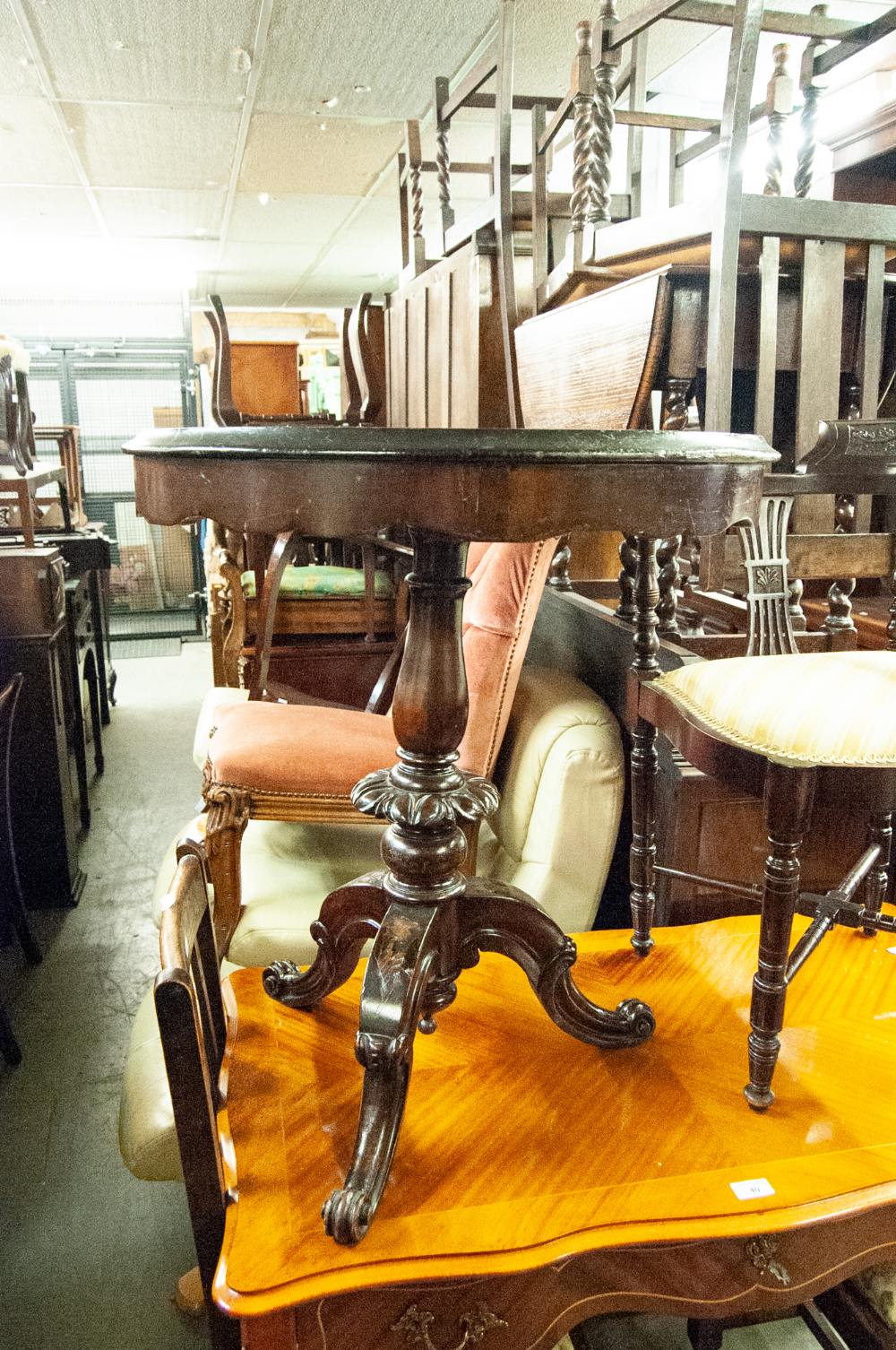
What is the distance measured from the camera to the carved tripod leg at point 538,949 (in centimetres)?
→ 121

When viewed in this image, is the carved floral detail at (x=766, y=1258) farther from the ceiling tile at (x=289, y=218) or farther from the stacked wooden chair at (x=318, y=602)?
the ceiling tile at (x=289, y=218)

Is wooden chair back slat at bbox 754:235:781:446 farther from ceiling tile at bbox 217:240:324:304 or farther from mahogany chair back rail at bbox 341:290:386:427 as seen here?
ceiling tile at bbox 217:240:324:304

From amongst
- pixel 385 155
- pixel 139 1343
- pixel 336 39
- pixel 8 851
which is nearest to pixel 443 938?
pixel 139 1343

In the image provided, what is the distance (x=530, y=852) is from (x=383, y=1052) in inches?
34.5

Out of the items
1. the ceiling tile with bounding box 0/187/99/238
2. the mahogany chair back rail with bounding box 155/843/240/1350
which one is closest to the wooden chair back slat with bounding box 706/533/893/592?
the mahogany chair back rail with bounding box 155/843/240/1350

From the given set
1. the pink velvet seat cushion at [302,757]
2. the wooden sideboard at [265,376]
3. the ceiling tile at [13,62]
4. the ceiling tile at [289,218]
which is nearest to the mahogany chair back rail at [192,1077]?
the pink velvet seat cushion at [302,757]

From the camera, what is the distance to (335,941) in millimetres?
1288

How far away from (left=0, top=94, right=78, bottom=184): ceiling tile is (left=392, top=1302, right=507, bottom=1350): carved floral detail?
5.02 meters

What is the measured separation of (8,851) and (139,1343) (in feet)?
4.59

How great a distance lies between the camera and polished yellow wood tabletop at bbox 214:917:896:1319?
0.96 metres

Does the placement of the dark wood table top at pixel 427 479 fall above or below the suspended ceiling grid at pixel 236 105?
below

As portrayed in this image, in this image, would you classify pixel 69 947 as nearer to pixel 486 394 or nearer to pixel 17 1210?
pixel 17 1210

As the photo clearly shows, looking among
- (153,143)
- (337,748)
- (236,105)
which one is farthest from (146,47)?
(337,748)

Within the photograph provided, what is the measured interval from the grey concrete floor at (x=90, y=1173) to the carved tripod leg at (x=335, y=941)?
2.15ft
